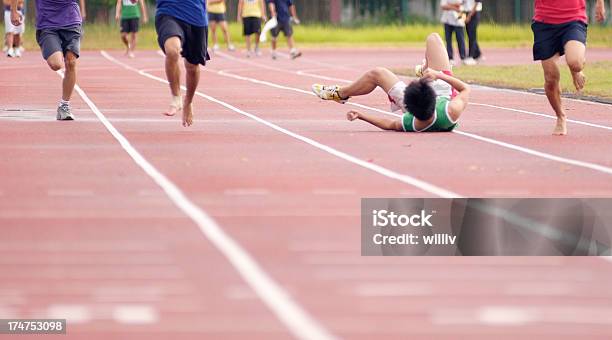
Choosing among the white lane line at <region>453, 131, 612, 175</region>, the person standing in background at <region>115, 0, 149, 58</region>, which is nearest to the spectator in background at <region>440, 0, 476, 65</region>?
the person standing in background at <region>115, 0, 149, 58</region>

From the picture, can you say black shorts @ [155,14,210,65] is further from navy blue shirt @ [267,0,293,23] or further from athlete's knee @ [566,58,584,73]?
navy blue shirt @ [267,0,293,23]

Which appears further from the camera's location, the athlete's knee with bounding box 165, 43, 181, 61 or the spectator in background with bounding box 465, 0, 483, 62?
the spectator in background with bounding box 465, 0, 483, 62

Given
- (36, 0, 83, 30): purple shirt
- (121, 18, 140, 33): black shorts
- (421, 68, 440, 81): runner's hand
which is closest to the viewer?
(421, 68, 440, 81): runner's hand

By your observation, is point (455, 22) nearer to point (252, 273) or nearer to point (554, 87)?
point (554, 87)

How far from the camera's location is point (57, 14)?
19.1 metres

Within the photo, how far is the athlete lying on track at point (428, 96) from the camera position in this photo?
53.3 ft

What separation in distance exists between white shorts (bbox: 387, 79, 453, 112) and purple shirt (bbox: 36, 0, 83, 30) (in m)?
4.16

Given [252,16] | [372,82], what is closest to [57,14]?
[372,82]

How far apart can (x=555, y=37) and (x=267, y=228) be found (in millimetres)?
7639

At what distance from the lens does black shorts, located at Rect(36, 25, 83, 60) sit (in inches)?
746

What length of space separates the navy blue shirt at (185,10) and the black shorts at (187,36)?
47 millimetres

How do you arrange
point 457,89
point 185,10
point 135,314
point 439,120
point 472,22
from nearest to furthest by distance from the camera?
1. point 135,314
2. point 457,89
3. point 439,120
4. point 185,10
5. point 472,22

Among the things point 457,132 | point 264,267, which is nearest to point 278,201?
point 264,267

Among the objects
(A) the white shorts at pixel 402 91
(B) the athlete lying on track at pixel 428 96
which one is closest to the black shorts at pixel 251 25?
(B) the athlete lying on track at pixel 428 96
